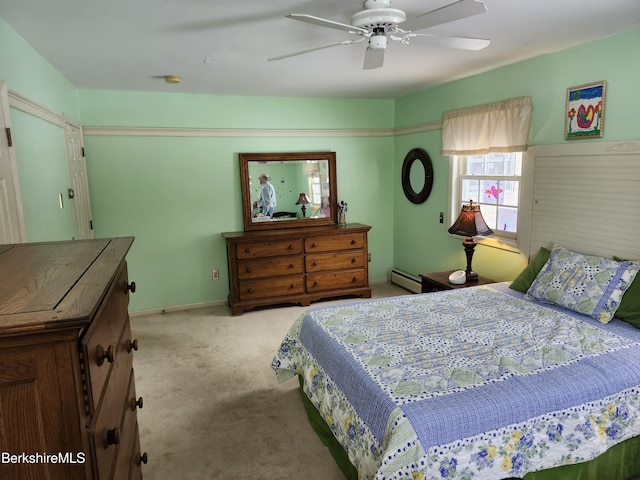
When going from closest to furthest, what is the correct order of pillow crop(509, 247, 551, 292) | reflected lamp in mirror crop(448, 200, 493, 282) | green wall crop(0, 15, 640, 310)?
pillow crop(509, 247, 551, 292)
reflected lamp in mirror crop(448, 200, 493, 282)
green wall crop(0, 15, 640, 310)

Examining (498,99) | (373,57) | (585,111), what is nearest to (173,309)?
(373,57)

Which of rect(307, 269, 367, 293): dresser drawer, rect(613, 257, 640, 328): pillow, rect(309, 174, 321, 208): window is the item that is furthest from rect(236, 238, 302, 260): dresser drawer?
rect(613, 257, 640, 328): pillow

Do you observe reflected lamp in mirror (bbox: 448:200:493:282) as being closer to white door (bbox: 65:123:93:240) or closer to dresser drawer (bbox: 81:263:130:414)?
dresser drawer (bbox: 81:263:130:414)

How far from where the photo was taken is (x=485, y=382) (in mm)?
1808

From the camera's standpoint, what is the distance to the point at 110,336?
121cm

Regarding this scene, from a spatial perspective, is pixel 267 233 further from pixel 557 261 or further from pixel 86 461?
pixel 86 461

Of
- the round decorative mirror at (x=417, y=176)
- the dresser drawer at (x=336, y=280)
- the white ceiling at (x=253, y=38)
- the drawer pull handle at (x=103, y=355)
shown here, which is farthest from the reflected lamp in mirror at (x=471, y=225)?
the drawer pull handle at (x=103, y=355)

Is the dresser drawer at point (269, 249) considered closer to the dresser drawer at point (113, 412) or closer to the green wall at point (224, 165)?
the green wall at point (224, 165)

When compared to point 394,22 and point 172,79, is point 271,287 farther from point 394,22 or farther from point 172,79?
point 394,22

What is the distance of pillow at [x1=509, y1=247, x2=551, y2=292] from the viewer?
3.07 m

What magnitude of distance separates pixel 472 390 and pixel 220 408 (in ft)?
→ 5.64

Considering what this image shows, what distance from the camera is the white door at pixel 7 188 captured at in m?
2.06

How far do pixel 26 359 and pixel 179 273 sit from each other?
4037 mm

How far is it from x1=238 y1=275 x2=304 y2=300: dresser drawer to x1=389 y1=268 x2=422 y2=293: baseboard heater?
52.7 inches
